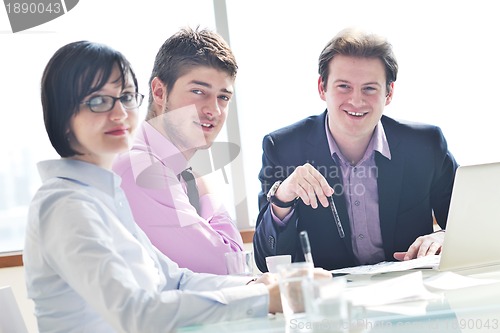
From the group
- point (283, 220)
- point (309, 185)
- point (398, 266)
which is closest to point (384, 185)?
point (283, 220)

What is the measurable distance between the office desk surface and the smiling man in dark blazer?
1015 mm

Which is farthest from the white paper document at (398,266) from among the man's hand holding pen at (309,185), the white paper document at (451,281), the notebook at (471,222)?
the man's hand holding pen at (309,185)

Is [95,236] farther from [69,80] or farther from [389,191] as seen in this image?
[389,191]

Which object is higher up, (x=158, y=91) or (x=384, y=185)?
(x=158, y=91)

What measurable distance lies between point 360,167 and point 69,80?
4.39 feet

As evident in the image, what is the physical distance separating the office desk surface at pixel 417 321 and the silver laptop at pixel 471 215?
0.39 metres

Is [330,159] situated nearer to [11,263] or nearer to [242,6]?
[242,6]

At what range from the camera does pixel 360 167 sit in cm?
256

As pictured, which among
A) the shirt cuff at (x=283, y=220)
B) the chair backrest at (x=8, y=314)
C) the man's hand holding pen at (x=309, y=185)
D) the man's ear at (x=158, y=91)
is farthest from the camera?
the man's ear at (x=158, y=91)

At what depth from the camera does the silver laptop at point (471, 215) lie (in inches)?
71.8

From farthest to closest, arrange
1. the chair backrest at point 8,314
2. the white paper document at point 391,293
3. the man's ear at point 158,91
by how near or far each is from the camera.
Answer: the man's ear at point 158,91
the chair backrest at point 8,314
the white paper document at point 391,293

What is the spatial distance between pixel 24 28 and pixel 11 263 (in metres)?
1.16

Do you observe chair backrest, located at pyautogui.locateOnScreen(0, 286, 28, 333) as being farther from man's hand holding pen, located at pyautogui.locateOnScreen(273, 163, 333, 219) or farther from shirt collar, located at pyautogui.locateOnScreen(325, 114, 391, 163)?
shirt collar, located at pyautogui.locateOnScreen(325, 114, 391, 163)

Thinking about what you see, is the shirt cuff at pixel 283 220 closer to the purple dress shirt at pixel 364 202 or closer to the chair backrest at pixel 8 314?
the purple dress shirt at pixel 364 202
